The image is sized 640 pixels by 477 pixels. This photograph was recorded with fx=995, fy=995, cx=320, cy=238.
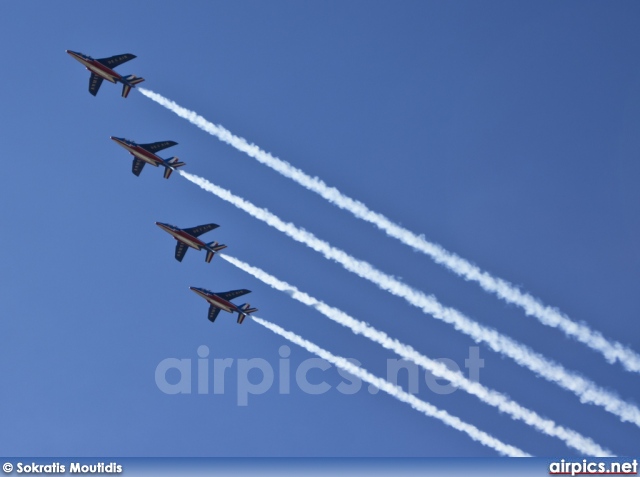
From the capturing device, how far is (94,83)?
4087 inches

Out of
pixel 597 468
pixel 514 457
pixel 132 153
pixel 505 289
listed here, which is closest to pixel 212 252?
pixel 132 153

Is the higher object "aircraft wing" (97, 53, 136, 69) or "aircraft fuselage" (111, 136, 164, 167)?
"aircraft wing" (97, 53, 136, 69)

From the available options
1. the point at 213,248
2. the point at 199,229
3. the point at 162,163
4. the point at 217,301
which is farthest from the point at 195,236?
the point at 162,163

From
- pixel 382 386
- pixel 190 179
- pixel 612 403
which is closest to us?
pixel 612 403

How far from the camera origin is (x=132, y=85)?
102m

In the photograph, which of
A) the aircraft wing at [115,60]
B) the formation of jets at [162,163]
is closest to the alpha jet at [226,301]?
the formation of jets at [162,163]

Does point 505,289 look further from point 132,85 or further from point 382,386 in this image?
point 132,85

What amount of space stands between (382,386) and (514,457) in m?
14.2

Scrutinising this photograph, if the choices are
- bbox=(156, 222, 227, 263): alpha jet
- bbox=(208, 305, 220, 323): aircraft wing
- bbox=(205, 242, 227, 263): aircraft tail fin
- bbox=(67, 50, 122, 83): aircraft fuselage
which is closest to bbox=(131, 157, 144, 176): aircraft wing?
bbox=(156, 222, 227, 263): alpha jet

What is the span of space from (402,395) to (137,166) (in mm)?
36851

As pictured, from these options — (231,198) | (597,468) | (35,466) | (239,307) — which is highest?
(231,198)

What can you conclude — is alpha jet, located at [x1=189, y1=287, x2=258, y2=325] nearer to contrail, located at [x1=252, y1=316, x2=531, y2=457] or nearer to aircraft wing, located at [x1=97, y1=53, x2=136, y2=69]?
contrail, located at [x1=252, y1=316, x2=531, y2=457]

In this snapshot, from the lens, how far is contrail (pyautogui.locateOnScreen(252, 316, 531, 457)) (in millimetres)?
91625

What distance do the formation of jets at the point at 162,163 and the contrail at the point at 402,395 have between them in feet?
14.8
